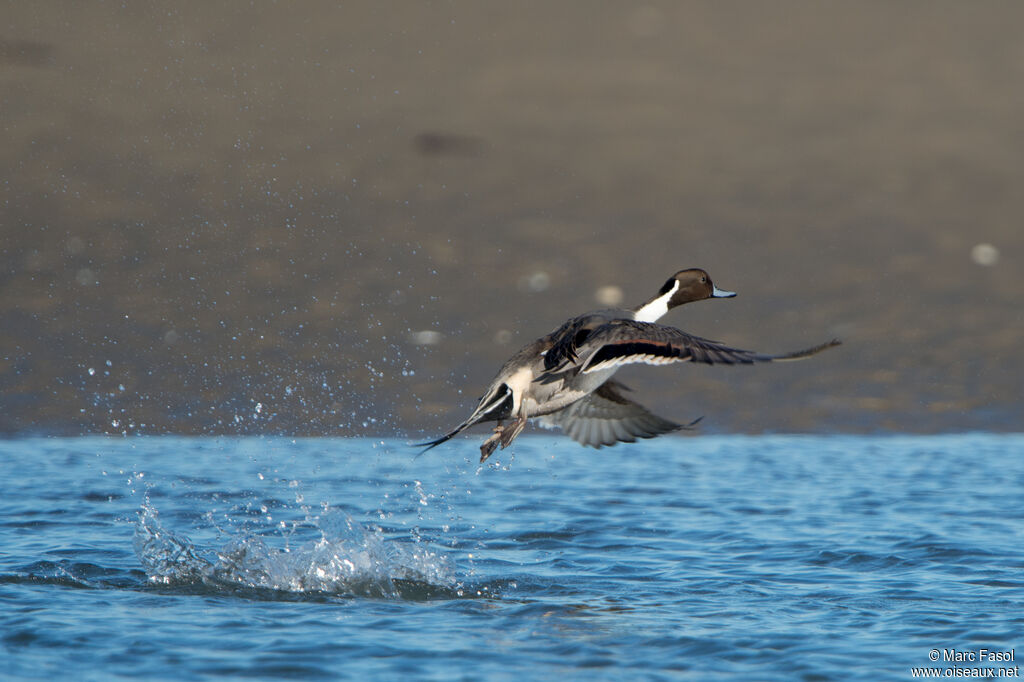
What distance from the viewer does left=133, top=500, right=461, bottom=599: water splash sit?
5141 mm

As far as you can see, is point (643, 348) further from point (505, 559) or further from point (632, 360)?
point (505, 559)

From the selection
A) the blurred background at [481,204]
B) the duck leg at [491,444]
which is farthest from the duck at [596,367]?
the blurred background at [481,204]

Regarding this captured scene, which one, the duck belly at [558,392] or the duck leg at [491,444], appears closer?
the duck leg at [491,444]

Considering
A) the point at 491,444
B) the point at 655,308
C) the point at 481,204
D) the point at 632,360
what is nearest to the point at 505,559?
the point at 491,444

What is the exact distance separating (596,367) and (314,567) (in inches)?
56.8

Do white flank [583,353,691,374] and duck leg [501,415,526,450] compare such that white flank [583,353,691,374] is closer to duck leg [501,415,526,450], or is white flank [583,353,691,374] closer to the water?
duck leg [501,415,526,450]

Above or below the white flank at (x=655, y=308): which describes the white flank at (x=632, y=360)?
below

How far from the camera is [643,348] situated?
4676 mm

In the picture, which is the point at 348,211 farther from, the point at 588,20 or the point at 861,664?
the point at 861,664

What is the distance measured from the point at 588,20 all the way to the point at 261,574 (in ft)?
28.0

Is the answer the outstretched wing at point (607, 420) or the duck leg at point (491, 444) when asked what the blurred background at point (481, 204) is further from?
the duck leg at point (491, 444)

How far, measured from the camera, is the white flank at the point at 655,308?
18.1 feet

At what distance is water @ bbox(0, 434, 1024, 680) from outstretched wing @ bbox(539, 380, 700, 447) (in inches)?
19.3

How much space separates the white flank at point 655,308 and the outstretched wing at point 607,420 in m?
0.40
